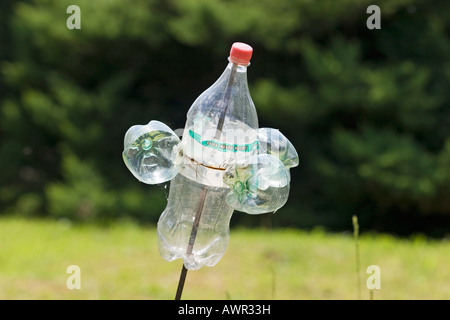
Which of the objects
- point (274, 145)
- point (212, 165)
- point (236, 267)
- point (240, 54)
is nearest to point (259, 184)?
point (212, 165)

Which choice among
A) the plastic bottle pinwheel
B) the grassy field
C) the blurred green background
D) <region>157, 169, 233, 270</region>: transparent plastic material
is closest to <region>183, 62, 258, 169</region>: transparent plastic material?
the plastic bottle pinwheel

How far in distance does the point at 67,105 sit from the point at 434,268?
13.4 ft

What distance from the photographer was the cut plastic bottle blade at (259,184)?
1.75 metres

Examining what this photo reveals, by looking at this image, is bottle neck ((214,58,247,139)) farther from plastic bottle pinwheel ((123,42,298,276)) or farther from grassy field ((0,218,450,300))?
grassy field ((0,218,450,300))

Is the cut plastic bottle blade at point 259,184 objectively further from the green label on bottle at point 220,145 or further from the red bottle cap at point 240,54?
the red bottle cap at point 240,54

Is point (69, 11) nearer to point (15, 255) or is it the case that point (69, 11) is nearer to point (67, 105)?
point (67, 105)

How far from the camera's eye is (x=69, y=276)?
14.8 ft

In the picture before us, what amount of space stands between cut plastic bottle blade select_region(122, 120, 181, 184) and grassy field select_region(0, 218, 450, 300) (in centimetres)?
183

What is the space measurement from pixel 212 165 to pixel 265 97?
4.56 m

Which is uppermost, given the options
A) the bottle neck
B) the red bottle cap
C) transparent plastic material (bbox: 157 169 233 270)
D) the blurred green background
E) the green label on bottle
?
the blurred green background

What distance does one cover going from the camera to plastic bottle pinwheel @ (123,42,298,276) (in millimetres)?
1776

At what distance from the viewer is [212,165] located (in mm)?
1838

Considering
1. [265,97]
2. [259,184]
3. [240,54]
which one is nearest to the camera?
[259,184]

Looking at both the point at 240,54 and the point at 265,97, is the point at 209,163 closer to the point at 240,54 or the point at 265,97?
the point at 240,54
